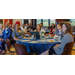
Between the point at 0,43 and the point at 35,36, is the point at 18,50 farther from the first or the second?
the point at 0,43

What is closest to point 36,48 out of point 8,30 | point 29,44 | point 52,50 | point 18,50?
point 29,44

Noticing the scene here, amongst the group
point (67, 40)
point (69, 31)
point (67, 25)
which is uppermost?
point (67, 25)

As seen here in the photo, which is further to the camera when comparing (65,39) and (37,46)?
(37,46)

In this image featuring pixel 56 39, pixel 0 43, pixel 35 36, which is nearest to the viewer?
pixel 56 39

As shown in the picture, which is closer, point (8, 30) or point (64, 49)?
point (64, 49)

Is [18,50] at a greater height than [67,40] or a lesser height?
lesser

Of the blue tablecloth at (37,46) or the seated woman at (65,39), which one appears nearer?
the seated woman at (65,39)

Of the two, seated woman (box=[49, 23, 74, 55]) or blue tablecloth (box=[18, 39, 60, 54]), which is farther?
blue tablecloth (box=[18, 39, 60, 54])

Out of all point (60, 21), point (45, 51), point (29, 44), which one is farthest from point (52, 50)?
point (60, 21)

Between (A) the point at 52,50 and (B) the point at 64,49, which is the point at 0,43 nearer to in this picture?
(A) the point at 52,50

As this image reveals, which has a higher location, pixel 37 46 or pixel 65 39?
pixel 65 39

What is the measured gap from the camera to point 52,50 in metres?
2.79

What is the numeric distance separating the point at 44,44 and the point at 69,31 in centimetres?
76

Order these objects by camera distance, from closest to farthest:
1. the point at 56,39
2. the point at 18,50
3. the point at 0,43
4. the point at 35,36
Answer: the point at 18,50 < the point at 56,39 < the point at 35,36 < the point at 0,43
